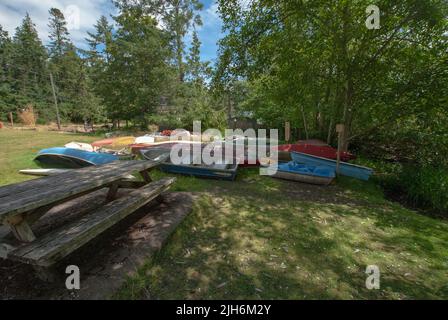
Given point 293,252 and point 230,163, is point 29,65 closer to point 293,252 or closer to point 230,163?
point 230,163

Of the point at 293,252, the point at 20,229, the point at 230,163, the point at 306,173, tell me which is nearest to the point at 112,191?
the point at 20,229

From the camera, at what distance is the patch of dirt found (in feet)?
6.56

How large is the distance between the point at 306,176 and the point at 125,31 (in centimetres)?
1899

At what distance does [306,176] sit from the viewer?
594cm

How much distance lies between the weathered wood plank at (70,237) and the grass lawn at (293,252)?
0.63m

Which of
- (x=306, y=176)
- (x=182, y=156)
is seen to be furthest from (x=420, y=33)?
(x=182, y=156)

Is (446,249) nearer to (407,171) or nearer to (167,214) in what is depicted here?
(407,171)

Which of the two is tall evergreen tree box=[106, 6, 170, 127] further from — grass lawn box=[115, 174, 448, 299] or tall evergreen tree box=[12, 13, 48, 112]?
tall evergreen tree box=[12, 13, 48, 112]

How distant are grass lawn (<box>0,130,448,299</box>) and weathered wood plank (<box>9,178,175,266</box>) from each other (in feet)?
2.06

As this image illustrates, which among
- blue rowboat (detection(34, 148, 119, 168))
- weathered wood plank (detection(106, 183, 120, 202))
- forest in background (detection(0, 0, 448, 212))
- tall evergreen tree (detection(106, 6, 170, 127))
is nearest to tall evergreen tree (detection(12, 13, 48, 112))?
tall evergreen tree (detection(106, 6, 170, 127))

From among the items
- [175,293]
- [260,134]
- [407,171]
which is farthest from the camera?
[260,134]

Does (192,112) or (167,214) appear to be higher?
(192,112)

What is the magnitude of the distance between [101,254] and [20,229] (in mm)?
864

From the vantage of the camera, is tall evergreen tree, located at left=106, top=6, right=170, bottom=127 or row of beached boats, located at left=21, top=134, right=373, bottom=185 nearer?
row of beached boats, located at left=21, top=134, right=373, bottom=185
